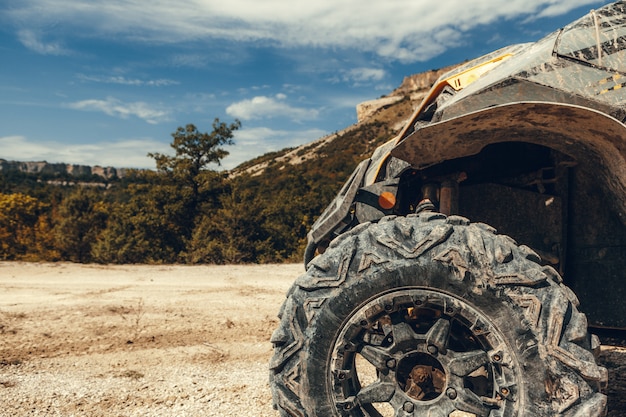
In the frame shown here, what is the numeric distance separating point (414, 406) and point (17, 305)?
6196mm

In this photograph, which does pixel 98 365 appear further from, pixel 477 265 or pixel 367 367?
pixel 477 265

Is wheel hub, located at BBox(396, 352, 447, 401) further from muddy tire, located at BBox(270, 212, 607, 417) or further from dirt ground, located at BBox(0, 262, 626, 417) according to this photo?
dirt ground, located at BBox(0, 262, 626, 417)

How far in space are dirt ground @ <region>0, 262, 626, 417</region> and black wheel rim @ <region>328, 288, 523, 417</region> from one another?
1.19m

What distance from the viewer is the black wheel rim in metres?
1.82

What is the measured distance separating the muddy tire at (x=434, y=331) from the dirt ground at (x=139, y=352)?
1.17 metres

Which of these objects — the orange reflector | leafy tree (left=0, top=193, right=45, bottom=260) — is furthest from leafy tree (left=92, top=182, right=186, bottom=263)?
the orange reflector

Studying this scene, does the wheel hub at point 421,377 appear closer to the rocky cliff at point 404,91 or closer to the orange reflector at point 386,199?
the orange reflector at point 386,199

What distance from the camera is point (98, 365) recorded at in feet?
12.9

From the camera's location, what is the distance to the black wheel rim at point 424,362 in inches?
71.8

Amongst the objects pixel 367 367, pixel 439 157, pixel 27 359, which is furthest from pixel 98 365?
pixel 439 157

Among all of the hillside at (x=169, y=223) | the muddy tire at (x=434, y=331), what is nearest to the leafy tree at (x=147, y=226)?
the hillside at (x=169, y=223)

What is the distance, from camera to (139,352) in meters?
4.31

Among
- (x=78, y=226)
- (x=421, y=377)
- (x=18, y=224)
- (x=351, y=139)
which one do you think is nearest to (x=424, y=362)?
(x=421, y=377)

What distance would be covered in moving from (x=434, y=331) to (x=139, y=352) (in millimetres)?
3250
